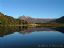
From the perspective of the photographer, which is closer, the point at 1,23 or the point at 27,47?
the point at 27,47

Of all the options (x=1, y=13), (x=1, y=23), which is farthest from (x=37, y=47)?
(x=1, y=13)

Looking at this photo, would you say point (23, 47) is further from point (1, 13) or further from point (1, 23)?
point (1, 13)

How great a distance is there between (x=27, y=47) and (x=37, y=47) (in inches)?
29.0

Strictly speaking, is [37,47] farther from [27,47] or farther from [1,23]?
[1,23]

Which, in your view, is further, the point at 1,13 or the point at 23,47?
the point at 1,13

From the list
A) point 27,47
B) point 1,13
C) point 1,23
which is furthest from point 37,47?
point 1,13

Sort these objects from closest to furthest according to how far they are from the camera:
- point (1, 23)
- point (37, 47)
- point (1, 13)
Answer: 1. point (37, 47)
2. point (1, 23)
3. point (1, 13)

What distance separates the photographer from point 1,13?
101 meters

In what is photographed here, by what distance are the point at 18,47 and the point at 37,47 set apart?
4.41 feet

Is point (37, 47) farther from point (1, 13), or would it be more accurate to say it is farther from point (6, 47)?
point (1, 13)

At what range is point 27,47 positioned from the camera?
12438 mm

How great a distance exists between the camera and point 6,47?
12.4 meters

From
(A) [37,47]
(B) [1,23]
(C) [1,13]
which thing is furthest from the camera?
(C) [1,13]

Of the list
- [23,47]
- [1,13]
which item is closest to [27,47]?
[23,47]
